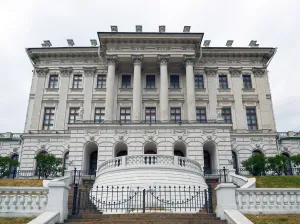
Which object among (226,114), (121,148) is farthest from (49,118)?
(226,114)

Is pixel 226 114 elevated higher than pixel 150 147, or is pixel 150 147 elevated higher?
pixel 226 114

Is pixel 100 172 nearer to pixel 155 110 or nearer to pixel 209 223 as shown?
pixel 209 223

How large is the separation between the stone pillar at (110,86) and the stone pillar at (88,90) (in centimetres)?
327

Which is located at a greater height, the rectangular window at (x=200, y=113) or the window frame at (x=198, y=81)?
the window frame at (x=198, y=81)

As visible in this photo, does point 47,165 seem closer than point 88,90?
Yes

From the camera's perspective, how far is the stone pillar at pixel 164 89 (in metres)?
36.2

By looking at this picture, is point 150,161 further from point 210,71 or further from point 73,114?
point 210,71

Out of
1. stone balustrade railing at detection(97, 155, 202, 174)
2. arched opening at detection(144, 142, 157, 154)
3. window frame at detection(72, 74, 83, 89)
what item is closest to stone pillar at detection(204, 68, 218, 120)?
arched opening at detection(144, 142, 157, 154)

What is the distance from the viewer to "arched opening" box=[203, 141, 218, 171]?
3110cm

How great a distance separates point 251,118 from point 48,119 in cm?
2706

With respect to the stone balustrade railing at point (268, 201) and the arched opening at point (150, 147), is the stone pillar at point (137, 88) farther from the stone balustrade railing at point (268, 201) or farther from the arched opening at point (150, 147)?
the stone balustrade railing at point (268, 201)

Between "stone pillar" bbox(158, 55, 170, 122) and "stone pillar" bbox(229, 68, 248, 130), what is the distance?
9409 mm

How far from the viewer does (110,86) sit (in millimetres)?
37969

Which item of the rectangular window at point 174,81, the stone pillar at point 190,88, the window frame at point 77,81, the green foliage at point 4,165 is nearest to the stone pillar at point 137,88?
the rectangular window at point 174,81
